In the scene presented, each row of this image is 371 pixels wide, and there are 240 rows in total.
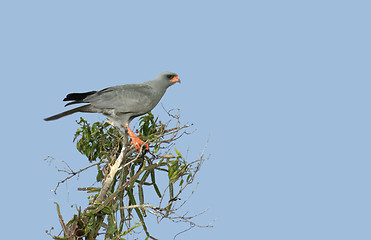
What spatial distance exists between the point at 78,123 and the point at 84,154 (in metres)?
0.29

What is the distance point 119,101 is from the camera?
4332 mm

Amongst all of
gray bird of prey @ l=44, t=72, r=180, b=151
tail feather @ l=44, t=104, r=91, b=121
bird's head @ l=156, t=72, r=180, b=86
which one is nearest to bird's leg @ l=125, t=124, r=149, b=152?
gray bird of prey @ l=44, t=72, r=180, b=151

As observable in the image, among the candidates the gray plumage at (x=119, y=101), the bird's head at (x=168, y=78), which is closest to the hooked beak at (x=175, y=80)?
the bird's head at (x=168, y=78)

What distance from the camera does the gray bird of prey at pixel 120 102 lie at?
4324 mm

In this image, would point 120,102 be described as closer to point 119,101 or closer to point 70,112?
point 119,101

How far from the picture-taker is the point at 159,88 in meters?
4.52

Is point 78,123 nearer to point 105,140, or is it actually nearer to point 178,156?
point 105,140

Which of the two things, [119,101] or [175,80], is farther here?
[175,80]

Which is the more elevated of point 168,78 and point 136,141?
point 168,78

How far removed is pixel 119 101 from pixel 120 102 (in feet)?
0.04

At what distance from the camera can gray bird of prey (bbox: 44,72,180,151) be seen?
4324mm

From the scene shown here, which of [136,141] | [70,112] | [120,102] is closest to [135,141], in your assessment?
[136,141]

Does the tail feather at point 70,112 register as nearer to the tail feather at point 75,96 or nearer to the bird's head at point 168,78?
the tail feather at point 75,96

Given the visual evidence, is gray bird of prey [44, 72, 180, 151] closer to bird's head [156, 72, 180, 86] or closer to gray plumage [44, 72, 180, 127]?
gray plumage [44, 72, 180, 127]
